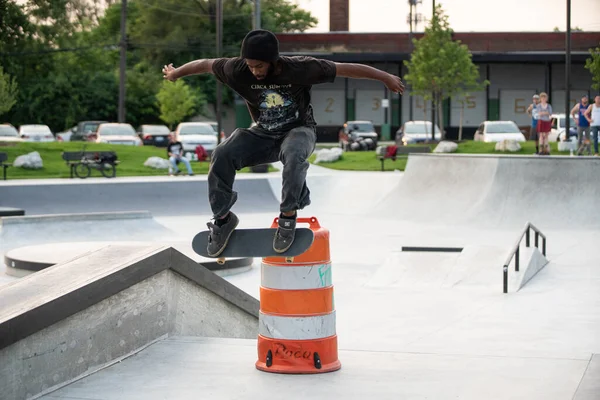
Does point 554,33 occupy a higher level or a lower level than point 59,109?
higher

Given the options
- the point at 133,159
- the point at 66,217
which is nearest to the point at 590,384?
the point at 66,217

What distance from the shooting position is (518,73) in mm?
57875

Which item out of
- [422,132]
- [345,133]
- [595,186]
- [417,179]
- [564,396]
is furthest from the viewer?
[345,133]

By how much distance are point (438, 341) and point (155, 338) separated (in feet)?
10.2

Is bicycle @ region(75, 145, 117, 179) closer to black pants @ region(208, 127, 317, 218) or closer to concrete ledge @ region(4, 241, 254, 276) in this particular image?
concrete ledge @ region(4, 241, 254, 276)

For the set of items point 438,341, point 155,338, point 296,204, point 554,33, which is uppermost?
point 554,33

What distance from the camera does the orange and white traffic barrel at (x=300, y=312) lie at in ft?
17.6

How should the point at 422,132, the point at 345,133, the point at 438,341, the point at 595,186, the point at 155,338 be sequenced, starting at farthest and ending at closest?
the point at 345,133, the point at 422,132, the point at 595,186, the point at 438,341, the point at 155,338

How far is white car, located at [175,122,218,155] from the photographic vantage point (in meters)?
36.4

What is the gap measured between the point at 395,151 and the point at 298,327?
82.3 feet

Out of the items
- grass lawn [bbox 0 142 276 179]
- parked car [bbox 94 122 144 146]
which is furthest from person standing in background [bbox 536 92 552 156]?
parked car [bbox 94 122 144 146]

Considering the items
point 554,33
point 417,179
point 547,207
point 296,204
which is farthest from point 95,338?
point 554,33

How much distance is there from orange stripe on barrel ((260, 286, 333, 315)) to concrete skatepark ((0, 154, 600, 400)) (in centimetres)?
37

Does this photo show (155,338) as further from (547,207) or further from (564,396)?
(547,207)
